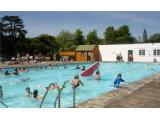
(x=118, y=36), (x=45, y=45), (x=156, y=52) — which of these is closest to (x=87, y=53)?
(x=45, y=45)

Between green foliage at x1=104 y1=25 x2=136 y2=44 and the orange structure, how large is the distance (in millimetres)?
6992

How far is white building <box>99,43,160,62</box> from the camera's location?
2778 cm

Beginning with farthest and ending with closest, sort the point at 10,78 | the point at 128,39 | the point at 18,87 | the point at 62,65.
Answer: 1. the point at 128,39
2. the point at 62,65
3. the point at 10,78
4. the point at 18,87

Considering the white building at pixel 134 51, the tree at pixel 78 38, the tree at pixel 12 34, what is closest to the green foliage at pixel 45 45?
the tree at pixel 78 38

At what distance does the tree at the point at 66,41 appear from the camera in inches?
1111

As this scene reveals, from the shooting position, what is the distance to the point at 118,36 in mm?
39250

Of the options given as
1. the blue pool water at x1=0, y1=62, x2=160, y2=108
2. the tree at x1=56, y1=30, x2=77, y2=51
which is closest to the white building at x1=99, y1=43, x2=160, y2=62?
the tree at x1=56, y1=30, x2=77, y2=51

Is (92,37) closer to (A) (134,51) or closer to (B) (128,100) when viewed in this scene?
(A) (134,51)

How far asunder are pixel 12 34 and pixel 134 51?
12.0 m

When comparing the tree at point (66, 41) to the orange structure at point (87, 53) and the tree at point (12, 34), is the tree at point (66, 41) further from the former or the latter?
the tree at point (12, 34)
